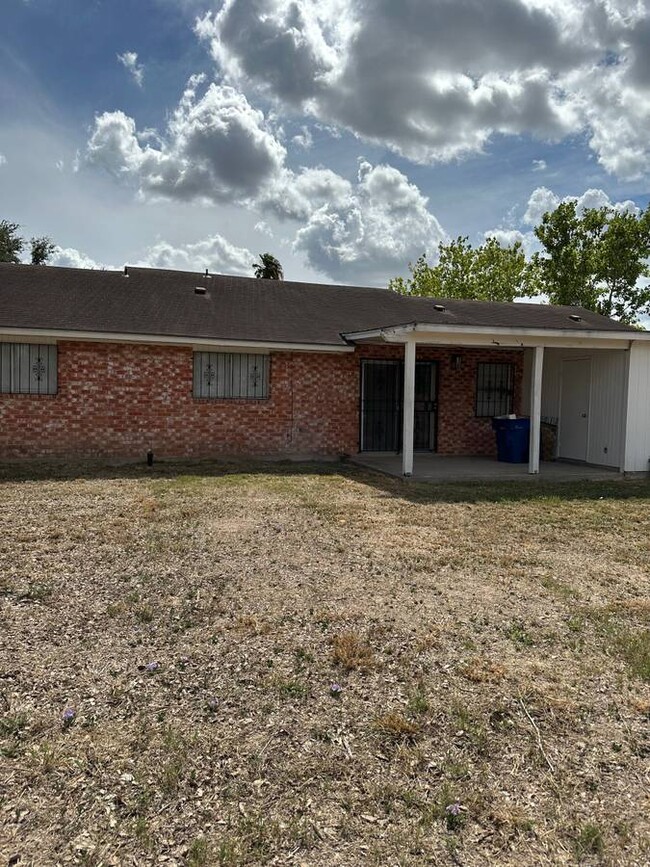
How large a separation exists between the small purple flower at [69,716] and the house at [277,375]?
7.67 meters

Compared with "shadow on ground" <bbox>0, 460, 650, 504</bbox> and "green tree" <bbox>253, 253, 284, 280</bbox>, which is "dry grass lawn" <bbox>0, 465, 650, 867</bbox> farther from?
"green tree" <bbox>253, 253, 284, 280</bbox>

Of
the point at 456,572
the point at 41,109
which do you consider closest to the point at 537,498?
the point at 456,572

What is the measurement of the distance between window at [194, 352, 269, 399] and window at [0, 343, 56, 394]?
2.54 metres

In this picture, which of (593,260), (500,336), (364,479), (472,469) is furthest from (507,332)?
(593,260)

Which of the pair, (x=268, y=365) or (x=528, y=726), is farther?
(x=268, y=365)

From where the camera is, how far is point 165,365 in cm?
1155

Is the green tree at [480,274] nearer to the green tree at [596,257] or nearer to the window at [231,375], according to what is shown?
the green tree at [596,257]

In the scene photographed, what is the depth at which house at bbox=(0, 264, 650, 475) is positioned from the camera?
10883 mm

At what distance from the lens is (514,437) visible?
41.4ft

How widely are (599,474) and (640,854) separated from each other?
32.8 feet

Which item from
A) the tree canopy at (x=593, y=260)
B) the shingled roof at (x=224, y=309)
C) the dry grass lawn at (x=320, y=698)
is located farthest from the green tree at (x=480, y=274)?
the dry grass lawn at (x=320, y=698)

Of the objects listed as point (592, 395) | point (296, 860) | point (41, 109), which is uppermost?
point (41, 109)

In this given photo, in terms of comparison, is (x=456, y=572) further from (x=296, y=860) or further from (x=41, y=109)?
(x=41, y=109)

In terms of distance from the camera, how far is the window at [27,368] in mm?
10844
